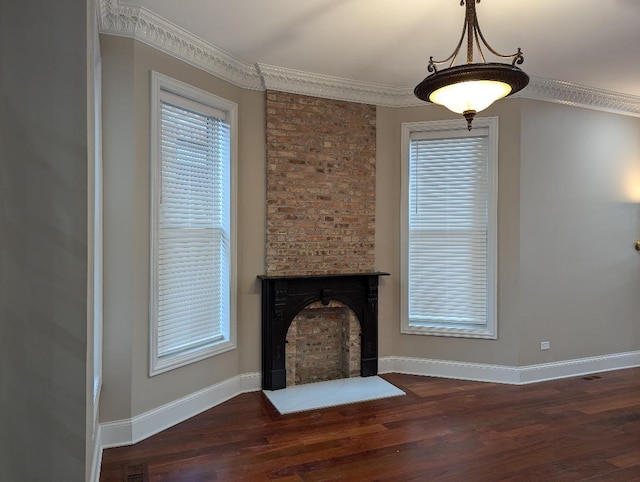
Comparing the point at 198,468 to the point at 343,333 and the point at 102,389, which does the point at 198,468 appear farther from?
the point at 343,333

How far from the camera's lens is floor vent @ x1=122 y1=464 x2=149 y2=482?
2.63m

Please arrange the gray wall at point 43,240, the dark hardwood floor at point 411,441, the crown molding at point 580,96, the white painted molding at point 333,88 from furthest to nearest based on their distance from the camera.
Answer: the crown molding at point 580,96
the white painted molding at point 333,88
the dark hardwood floor at point 411,441
the gray wall at point 43,240

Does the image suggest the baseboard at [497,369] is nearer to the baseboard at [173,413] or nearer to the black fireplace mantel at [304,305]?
the black fireplace mantel at [304,305]

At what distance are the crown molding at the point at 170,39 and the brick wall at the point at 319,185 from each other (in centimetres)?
38

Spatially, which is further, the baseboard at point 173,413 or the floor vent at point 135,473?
the baseboard at point 173,413

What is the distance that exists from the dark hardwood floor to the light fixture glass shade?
7.38ft

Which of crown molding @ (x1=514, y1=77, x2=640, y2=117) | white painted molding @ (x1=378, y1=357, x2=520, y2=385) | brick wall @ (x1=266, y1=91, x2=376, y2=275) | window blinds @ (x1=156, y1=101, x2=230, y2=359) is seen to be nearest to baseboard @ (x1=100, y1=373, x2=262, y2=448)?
window blinds @ (x1=156, y1=101, x2=230, y2=359)

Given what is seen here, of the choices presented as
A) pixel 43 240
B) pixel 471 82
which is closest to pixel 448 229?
pixel 471 82

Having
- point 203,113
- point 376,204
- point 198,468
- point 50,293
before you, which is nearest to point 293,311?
point 376,204

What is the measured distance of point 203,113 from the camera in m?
3.71

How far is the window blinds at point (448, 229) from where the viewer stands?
4.55 metres

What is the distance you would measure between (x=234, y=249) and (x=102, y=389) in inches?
59.7

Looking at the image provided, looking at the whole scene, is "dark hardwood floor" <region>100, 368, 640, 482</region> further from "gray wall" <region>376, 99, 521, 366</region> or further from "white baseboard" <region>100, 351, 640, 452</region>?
"gray wall" <region>376, 99, 521, 366</region>

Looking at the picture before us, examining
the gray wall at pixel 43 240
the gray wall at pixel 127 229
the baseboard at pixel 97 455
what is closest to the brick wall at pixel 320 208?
the gray wall at pixel 127 229
